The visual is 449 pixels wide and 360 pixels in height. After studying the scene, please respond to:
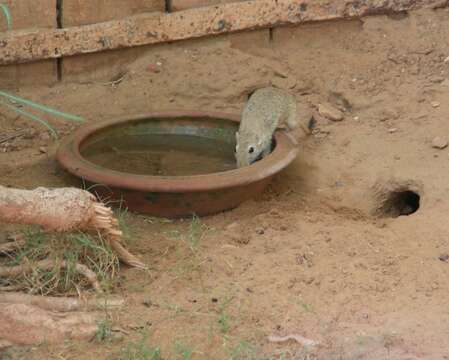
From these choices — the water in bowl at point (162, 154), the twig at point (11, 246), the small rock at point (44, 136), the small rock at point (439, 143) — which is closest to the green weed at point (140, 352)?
the twig at point (11, 246)

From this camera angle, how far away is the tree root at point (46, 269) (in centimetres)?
349

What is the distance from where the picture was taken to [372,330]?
330 cm

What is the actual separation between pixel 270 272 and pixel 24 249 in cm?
115

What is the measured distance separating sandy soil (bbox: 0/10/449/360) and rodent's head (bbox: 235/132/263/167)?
22cm

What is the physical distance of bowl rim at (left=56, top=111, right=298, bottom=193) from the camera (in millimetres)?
4176

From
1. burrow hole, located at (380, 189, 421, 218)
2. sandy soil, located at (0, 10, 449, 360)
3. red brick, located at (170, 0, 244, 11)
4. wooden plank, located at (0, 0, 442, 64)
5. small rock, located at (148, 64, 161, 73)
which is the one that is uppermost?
red brick, located at (170, 0, 244, 11)

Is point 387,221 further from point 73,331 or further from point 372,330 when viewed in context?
point 73,331

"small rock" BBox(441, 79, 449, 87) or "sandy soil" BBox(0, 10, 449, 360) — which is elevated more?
"small rock" BBox(441, 79, 449, 87)

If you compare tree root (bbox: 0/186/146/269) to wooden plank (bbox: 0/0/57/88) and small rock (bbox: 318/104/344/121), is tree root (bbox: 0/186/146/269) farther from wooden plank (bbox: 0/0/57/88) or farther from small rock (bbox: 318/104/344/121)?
small rock (bbox: 318/104/344/121)

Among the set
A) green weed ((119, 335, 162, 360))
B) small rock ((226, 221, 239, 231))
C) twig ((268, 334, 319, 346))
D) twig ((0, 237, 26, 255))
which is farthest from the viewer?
small rock ((226, 221, 239, 231))

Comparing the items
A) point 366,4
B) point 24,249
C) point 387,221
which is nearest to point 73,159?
point 24,249

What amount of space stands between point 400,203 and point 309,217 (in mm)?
770

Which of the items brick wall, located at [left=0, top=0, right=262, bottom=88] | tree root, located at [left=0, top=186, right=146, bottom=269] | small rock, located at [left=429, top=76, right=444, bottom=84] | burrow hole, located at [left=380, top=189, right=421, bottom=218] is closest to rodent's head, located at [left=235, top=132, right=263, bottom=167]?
burrow hole, located at [left=380, top=189, right=421, bottom=218]

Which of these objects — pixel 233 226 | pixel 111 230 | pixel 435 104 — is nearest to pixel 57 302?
pixel 111 230
